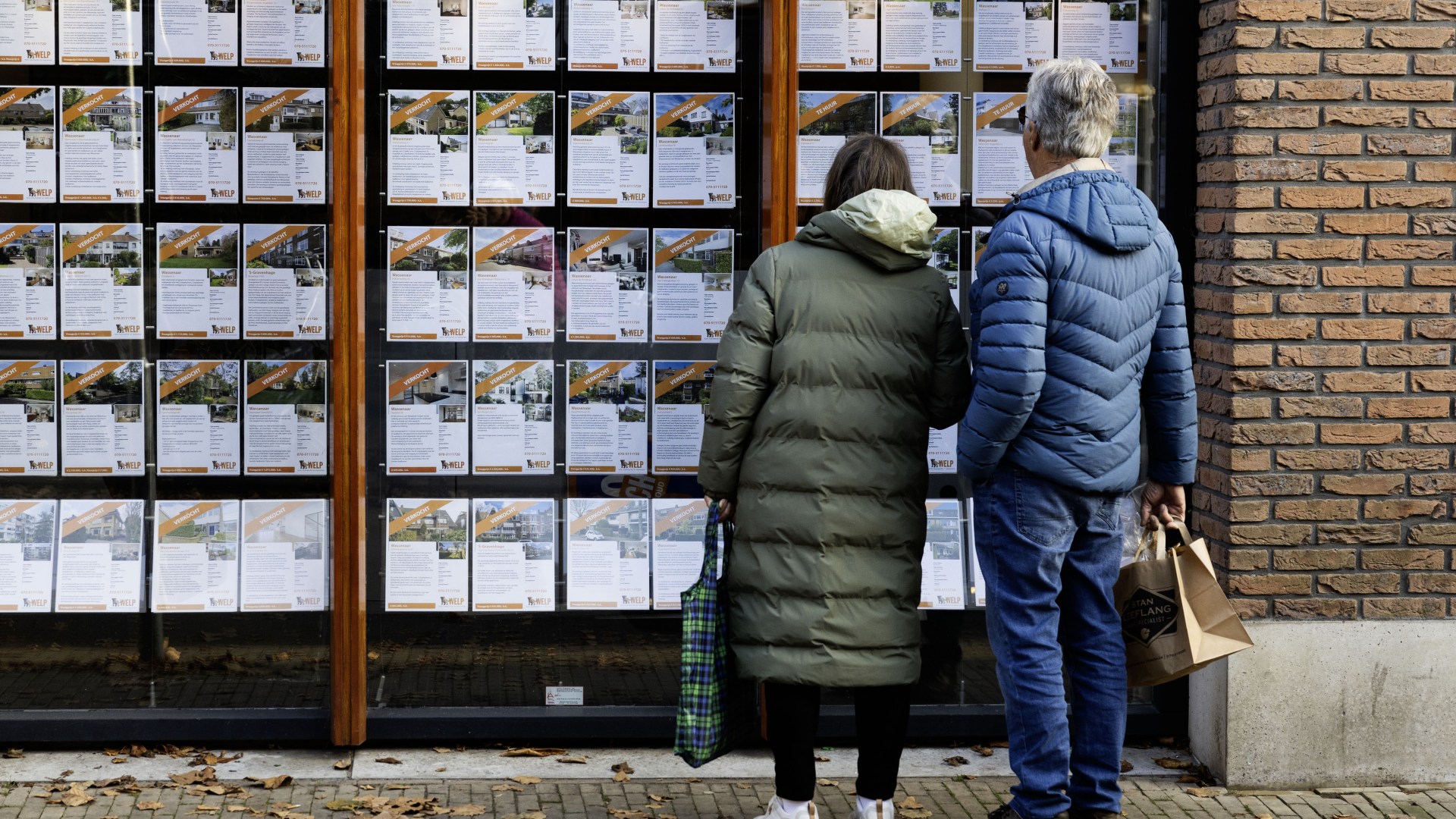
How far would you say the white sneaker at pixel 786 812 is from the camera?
4496 mm

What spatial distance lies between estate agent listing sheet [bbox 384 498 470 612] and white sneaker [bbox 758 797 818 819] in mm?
1556

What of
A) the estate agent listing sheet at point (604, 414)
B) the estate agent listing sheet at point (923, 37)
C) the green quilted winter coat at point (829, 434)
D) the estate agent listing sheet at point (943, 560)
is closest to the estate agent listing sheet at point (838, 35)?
the estate agent listing sheet at point (923, 37)

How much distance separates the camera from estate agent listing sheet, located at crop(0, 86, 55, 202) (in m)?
5.48

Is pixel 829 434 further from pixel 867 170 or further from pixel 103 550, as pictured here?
pixel 103 550


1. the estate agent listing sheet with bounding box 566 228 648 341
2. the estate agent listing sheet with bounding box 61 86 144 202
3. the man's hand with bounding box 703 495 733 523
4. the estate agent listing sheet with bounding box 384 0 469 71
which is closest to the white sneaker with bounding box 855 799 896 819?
the man's hand with bounding box 703 495 733 523

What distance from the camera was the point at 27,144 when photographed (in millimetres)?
5488

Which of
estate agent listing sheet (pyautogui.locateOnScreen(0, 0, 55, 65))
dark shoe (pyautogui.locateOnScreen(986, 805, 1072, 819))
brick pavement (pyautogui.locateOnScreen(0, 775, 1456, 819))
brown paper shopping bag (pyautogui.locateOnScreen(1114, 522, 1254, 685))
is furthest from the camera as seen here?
estate agent listing sheet (pyautogui.locateOnScreen(0, 0, 55, 65))

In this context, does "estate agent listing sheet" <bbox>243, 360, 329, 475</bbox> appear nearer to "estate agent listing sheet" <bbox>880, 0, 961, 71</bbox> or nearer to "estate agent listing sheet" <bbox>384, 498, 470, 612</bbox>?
"estate agent listing sheet" <bbox>384, 498, 470, 612</bbox>

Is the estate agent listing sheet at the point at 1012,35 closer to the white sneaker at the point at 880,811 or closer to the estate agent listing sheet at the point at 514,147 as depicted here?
the estate agent listing sheet at the point at 514,147

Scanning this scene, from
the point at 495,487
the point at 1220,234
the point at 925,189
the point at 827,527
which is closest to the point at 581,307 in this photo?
the point at 495,487

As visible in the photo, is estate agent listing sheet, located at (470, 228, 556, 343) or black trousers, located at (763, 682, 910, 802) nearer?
black trousers, located at (763, 682, 910, 802)

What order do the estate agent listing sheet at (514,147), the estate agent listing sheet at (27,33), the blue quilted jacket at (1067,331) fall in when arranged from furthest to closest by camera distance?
1. the estate agent listing sheet at (514,147)
2. the estate agent listing sheet at (27,33)
3. the blue quilted jacket at (1067,331)

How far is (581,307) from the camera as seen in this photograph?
18.4 ft

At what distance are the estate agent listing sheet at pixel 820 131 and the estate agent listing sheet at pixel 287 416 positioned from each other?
5.77ft
